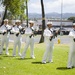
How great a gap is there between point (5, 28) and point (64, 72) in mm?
6338

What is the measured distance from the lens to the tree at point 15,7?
78.8 feet

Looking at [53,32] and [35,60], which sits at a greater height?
[53,32]

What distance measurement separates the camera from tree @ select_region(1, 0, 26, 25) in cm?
2402

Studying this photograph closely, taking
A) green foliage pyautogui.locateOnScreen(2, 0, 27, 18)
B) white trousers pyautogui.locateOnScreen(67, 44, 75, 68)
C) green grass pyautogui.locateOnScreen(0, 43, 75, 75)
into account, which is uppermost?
green foliage pyautogui.locateOnScreen(2, 0, 27, 18)

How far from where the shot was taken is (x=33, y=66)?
15.0 metres

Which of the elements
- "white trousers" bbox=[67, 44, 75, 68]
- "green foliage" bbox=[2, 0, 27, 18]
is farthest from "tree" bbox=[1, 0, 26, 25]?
"white trousers" bbox=[67, 44, 75, 68]

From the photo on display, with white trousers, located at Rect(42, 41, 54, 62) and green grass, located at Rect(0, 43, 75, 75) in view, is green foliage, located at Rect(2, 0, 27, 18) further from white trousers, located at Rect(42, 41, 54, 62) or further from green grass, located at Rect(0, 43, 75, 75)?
white trousers, located at Rect(42, 41, 54, 62)

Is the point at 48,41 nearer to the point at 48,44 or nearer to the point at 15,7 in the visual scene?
the point at 48,44

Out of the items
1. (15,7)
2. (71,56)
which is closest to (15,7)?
(15,7)

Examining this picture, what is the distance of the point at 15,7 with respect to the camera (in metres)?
24.6

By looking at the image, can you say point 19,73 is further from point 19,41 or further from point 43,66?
point 19,41

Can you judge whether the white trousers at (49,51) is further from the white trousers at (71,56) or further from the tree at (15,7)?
the tree at (15,7)

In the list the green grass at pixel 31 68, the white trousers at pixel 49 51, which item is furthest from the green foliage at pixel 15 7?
the white trousers at pixel 49 51

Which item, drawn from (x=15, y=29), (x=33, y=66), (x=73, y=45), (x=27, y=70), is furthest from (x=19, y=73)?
(x=15, y=29)
